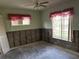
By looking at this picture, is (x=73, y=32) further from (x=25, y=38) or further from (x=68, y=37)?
(x=25, y=38)

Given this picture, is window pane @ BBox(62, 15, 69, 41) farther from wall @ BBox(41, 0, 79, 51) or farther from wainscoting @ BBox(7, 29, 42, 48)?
wainscoting @ BBox(7, 29, 42, 48)

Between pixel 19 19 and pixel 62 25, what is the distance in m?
2.74

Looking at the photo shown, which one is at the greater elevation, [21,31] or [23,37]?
[21,31]

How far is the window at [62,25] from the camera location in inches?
161

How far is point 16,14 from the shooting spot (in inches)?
194

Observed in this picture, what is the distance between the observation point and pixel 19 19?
510 cm

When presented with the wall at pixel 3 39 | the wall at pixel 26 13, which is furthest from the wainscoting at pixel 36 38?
the wall at pixel 3 39

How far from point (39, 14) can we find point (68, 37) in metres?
2.96

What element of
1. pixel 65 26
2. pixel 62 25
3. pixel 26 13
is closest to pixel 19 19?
pixel 26 13

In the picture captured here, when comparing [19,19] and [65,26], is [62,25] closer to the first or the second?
[65,26]

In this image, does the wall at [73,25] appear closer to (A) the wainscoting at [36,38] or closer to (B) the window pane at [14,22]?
(A) the wainscoting at [36,38]

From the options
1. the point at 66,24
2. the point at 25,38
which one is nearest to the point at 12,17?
the point at 25,38

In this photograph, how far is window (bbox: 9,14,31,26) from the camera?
4813 mm

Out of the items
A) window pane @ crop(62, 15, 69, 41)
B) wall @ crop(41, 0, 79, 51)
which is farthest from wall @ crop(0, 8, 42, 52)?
window pane @ crop(62, 15, 69, 41)
